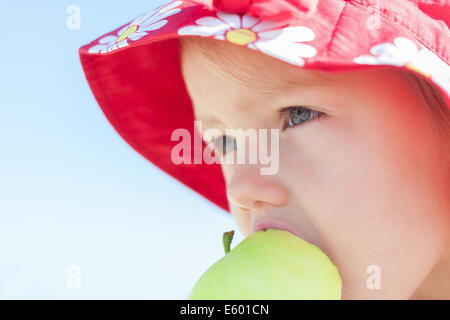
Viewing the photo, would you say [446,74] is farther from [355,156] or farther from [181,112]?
[181,112]

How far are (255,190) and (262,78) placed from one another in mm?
201

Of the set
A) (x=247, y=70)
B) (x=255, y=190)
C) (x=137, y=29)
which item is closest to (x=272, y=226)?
(x=255, y=190)

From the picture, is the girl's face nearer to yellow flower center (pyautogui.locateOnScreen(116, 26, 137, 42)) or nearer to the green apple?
the green apple

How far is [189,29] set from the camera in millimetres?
931

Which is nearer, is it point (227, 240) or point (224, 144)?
point (227, 240)

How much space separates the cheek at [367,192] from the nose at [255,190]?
0.02 metres

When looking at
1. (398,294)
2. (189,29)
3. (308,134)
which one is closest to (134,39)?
(189,29)

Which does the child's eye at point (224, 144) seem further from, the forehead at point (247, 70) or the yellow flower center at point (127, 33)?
the yellow flower center at point (127, 33)

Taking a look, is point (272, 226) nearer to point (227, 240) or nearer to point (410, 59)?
point (227, 240)

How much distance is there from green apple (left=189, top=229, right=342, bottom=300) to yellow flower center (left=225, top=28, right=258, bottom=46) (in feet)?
1.04

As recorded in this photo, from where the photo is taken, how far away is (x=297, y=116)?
39.6 inches

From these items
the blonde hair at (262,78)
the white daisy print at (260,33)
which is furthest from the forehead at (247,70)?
the white daisy print at (260,33)
